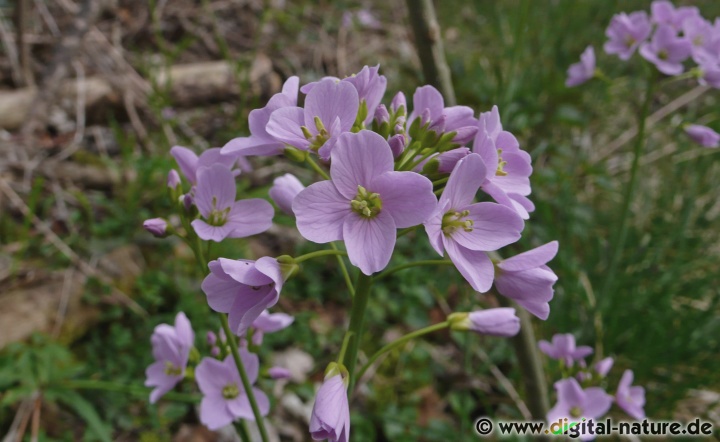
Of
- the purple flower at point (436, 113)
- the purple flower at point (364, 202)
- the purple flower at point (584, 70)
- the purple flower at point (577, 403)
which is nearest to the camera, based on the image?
the purple flower at point (364, 202)

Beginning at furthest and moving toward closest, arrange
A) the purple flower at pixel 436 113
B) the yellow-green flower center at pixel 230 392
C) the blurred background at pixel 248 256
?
the blurred background at pixel 248 256
the yellow-green flower center at pixel 230 392
the purple flower at pixel 436 113

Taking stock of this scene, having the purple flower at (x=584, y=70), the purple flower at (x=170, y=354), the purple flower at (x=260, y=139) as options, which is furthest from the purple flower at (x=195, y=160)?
the purple flower at (x=584, y=70)

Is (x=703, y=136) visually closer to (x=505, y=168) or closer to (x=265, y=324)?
(x=505, y=168)

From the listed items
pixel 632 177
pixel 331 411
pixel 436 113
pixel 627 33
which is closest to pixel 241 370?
pixel 331 411

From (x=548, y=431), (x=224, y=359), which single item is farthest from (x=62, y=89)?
(x=548, y=431)

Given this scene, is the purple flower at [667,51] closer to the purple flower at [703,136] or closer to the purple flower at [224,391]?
the purple flower at [703,136]

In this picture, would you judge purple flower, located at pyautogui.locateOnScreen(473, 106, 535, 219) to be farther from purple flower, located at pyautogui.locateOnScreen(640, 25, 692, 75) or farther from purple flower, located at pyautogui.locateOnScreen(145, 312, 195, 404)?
purple flower, located at pyautogui.locateOnScreen(640, 25, 692, 75)
